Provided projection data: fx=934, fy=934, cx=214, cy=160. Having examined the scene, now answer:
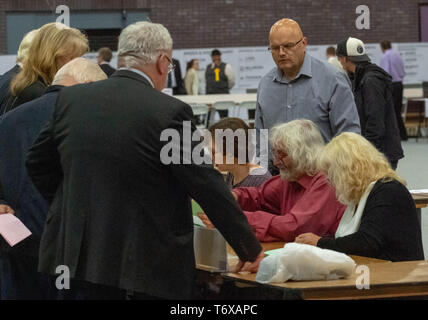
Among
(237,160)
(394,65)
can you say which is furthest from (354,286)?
(394,65)

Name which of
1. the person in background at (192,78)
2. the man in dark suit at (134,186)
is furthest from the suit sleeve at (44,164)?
the person in background at (192,78)

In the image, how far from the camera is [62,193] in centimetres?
345

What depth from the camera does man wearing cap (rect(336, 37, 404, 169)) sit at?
6910 mm

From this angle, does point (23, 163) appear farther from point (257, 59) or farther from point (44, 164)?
point (257, 59)

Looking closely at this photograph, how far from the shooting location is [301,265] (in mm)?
3398

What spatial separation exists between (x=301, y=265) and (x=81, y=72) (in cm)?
126

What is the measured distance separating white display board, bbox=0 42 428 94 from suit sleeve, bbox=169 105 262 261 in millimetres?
17308

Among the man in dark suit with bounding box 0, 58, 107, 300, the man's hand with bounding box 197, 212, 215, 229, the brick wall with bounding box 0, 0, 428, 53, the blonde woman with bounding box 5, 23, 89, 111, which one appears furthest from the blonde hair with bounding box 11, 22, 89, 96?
the brick wall with bounding box 0, 0, 428, 53

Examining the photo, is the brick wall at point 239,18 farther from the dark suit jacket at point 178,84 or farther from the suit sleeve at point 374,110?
the suit sleeve at point 374,110

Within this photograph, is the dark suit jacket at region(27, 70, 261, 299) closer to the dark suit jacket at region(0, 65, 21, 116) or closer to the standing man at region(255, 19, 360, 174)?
the dark suit jacket at region(0, 65, 21, 116)

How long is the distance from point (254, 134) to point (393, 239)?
5.80 feet
